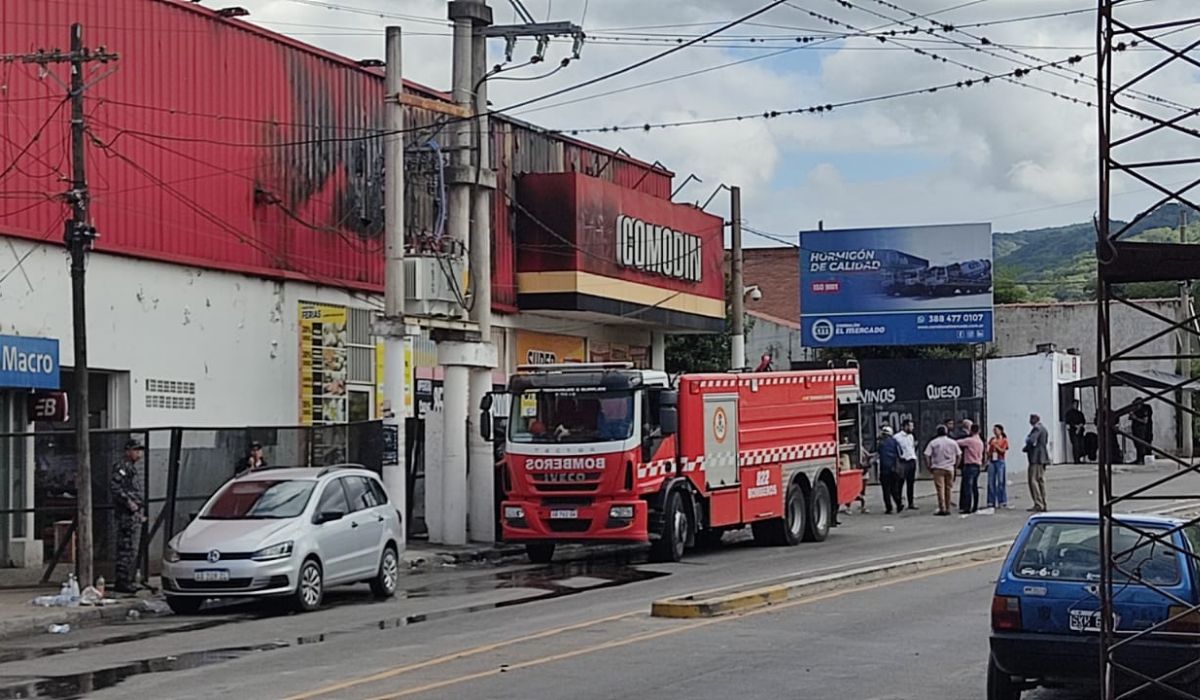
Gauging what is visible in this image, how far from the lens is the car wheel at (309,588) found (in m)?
20.5

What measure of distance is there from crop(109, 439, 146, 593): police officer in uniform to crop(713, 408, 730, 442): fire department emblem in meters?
8.81

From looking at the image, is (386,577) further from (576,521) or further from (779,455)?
(779,455)

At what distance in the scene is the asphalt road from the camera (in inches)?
546

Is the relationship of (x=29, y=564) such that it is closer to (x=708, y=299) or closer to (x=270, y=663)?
(x=270, y=663)

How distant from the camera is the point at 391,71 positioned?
27.3 meters

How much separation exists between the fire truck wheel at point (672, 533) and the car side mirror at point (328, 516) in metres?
5.83

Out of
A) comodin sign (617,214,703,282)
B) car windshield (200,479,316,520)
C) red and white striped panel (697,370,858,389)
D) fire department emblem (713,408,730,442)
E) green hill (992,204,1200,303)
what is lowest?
car windshield (200,479,316,520)

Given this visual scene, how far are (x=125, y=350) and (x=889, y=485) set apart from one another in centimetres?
1649

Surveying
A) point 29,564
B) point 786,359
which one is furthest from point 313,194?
point 786,359

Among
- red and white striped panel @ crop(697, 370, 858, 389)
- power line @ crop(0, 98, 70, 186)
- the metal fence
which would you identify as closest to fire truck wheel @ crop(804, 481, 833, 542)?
red and white striped panel @ crop(697, 370, 858, 389)

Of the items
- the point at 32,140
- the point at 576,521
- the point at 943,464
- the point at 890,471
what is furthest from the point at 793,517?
the point at 32,140

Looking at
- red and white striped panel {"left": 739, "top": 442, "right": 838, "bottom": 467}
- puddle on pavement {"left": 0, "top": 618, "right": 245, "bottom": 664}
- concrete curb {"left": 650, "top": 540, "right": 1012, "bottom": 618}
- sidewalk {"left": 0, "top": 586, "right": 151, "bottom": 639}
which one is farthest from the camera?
red and white striped panel {"left": 739, "top": 442, "right": 838, "bottom": 467}

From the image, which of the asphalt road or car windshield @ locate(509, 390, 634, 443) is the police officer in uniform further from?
car windshield @ locate(509, 390, 634, 443)

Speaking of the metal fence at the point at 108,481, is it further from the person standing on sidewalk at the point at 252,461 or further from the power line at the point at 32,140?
the power line at the point at 32,140
